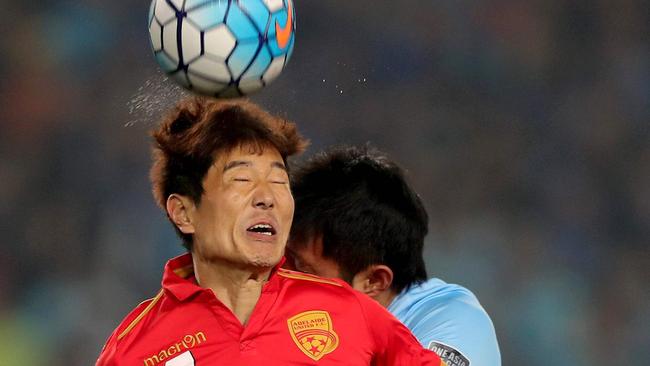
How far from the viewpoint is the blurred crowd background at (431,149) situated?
5.99 m

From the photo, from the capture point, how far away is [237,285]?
2732 millimetres

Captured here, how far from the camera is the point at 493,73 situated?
6.41 meters

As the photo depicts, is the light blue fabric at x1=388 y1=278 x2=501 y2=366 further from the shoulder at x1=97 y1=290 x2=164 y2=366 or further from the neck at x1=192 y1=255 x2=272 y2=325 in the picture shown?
the shoulder at x1=97 y1=290 x2=164 y2=366

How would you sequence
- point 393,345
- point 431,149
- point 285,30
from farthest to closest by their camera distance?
point 431,149 → point 285,30 → point 393,345

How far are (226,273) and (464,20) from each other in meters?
4.14

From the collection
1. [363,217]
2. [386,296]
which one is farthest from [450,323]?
[363,217]

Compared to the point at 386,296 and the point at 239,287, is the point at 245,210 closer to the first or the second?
the point at 239,287

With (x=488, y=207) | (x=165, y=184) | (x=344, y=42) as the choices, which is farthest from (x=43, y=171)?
(x=165, y=184)

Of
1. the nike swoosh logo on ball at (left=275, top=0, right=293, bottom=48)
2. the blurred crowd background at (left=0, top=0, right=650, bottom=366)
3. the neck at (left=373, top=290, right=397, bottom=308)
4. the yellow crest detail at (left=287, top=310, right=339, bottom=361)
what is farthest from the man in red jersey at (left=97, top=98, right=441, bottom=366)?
the blurred crowd background at (left=0, top=0, right=650, bottom=366)

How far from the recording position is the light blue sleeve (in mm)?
2988

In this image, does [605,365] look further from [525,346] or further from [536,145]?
[536,145]

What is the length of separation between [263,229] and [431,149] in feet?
12.1

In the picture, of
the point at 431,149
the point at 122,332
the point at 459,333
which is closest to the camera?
the point at 122,332

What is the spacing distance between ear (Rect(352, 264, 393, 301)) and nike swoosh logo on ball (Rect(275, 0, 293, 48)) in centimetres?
85
